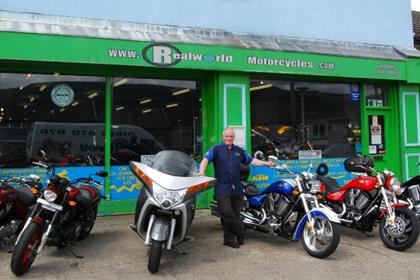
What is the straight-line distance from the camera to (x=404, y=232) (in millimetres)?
5867

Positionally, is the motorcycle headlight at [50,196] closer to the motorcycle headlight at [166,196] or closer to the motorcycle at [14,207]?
the motorcycle at [14,207]

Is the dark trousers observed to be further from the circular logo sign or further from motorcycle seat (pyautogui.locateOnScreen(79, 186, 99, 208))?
the circular logo sign

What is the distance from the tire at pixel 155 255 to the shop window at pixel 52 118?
378 centimetres

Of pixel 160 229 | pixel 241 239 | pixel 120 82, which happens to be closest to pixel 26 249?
pixel 160 229

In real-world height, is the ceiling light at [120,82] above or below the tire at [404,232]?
above

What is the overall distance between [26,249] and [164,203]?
148 centimetres

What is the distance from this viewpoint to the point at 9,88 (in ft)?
25.6

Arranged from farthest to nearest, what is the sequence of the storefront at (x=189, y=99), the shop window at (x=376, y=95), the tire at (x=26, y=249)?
1. the shop window at (x=376, y=95)
2. the storefront at (x=189, y=99)
3. the tire at (x=26, y=249)

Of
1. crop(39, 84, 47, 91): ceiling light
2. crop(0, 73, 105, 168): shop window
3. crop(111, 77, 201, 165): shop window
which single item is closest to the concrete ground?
crop(0, 73, 105, 168): shop window

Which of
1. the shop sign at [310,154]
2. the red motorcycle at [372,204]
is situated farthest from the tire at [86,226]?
the shop sign at [310,154]

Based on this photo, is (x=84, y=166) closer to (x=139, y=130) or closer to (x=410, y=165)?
(x=139, y=130)

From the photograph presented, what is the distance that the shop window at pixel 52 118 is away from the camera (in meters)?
7.74

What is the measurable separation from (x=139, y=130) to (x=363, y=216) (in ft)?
14.1

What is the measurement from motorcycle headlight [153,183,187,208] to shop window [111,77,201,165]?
3.68 m
